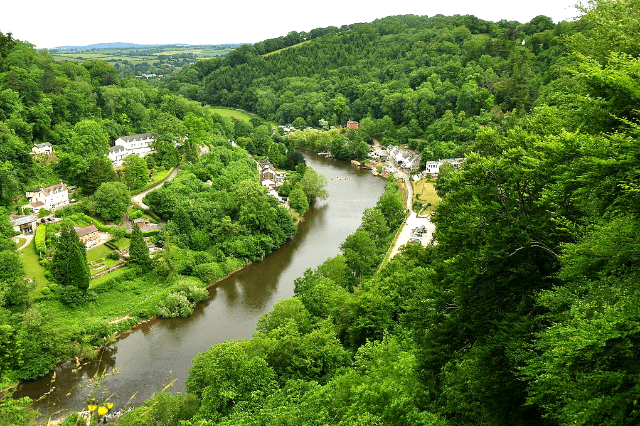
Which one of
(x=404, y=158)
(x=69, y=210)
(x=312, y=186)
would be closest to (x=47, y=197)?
(x=69, y=210)

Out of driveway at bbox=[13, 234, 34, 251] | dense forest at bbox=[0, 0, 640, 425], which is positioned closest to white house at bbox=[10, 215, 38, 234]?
driveway at bbox=[13, 234, 34, 251]

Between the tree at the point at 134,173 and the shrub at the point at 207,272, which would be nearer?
the shrub at the point at 207,272

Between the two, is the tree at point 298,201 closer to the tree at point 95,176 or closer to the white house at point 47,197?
the tree at point 95,176

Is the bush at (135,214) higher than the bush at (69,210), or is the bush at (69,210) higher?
the bush at (69,210)

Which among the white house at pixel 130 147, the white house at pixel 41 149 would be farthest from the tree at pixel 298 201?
the white house at pixel 41 149

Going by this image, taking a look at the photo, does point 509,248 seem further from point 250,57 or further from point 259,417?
point 250,57

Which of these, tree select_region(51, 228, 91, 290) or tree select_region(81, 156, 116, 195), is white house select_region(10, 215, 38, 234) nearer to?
tree select_region(81, 156, 116, 195)

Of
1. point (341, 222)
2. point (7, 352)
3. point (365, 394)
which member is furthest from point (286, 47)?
point (365, 394)
